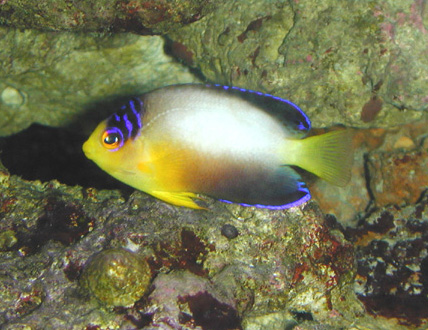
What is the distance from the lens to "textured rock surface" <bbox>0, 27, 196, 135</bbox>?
15.5 feet

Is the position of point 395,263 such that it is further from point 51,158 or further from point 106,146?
point 51,158

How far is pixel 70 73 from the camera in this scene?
521cm

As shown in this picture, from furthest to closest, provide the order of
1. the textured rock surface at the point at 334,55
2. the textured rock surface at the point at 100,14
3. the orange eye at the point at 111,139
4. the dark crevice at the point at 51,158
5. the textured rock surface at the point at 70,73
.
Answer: the dark crevice at the point at 51,158, the textured rock surface at the point at 70,73, the textured rock surface at the point at 334,55, the textured rock surface at the point at 100,14, the orange eye at the point at 111,139

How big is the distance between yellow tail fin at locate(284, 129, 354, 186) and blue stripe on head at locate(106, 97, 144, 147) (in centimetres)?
102

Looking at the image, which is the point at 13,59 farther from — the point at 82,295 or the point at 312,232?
the point at 312,232

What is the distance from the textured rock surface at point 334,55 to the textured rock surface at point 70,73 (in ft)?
4.25

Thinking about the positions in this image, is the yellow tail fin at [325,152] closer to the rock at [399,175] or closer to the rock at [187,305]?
the rock at [187,305]

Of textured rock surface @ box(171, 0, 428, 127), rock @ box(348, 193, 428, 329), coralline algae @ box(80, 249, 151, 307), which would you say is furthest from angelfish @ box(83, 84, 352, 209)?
rock @ box(348, 193, 428, 329)

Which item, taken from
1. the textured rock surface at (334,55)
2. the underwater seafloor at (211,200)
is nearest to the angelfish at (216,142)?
the underwater seafloor at (211,200)

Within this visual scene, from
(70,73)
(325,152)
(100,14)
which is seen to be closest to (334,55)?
(325,152)

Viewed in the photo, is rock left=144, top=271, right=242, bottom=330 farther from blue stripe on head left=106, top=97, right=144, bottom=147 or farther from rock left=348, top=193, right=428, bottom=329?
rock left=348, top=193, right=428, bottom=329

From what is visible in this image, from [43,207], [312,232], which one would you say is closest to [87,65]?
[43,207]

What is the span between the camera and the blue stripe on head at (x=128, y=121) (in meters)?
2.31

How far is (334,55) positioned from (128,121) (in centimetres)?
279
